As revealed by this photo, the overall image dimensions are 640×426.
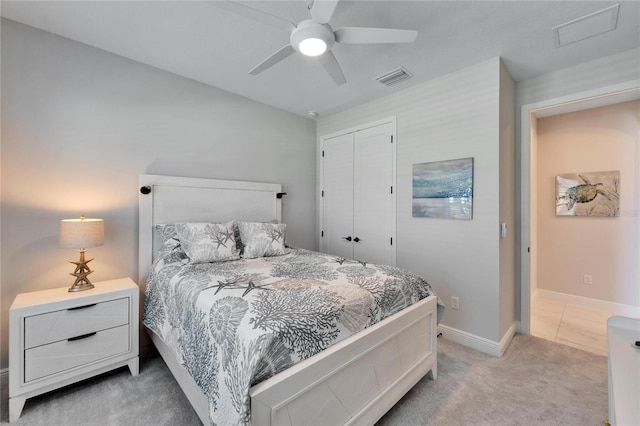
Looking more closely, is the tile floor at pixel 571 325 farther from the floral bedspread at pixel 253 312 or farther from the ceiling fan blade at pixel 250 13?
the ceiling fan blade at pixel 250 13

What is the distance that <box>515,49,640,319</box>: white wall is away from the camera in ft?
7.48

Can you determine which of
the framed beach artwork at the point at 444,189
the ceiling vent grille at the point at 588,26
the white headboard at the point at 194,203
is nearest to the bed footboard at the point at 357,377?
the framed beach artwork at the point at 444,189

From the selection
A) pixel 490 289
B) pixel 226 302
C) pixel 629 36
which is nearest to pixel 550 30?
pixel 629 36

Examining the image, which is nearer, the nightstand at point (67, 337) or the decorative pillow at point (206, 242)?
the nightstand at point (67, 337)

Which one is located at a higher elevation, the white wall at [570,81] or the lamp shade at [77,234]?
the white wall at [570,81]

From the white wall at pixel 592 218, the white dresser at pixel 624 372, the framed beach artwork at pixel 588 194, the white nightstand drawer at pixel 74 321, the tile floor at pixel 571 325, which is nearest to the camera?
the white dresser at pixel 624 372

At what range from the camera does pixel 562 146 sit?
354 centimetres

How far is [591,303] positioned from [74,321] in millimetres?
5349

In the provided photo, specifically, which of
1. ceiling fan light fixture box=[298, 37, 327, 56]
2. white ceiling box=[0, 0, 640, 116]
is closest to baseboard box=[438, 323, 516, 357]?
white ceiling box=[0, 0, 640, 116]

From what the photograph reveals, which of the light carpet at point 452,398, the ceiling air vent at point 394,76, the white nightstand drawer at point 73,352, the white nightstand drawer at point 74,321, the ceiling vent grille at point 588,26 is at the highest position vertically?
the ceiling air vent at point 394,76

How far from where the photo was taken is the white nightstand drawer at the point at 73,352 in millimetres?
1697

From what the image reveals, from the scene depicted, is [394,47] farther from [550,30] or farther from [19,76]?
[19,76]

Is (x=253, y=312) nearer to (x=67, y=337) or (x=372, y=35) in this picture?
(x=67, y=337)

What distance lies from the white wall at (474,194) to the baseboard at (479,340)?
1.5 inches
